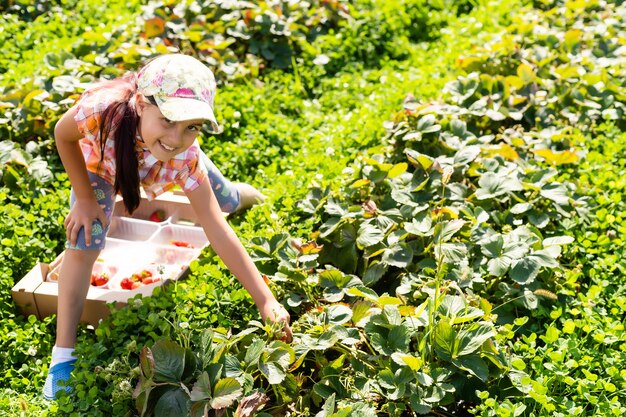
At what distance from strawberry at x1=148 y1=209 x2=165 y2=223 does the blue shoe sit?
99cm

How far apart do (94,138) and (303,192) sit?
1.08m

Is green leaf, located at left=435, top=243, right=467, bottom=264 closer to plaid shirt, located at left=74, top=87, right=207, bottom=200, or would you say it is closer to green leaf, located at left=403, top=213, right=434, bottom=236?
green leaf, located at left=403, top=213, right=434, bottom=236

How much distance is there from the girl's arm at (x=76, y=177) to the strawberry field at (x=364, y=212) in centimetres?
32

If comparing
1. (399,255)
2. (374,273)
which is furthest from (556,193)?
(374,273)

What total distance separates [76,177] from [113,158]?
0.48 ft

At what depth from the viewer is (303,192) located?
Answer: 3.47 meters

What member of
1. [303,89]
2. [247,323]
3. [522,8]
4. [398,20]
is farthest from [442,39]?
[247,323]

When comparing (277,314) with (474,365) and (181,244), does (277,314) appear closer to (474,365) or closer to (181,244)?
(474,365)

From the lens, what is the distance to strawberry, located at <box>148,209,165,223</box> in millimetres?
3574

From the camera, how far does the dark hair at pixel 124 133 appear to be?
101 inches

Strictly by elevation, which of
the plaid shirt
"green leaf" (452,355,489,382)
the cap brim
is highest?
the cap brim

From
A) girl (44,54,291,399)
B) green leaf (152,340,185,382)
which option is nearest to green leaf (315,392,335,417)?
girl (44,54,291,399)

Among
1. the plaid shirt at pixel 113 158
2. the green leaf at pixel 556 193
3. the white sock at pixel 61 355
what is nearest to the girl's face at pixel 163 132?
the plaid shirt at pixel 113 158

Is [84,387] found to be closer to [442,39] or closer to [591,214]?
[591,214]
